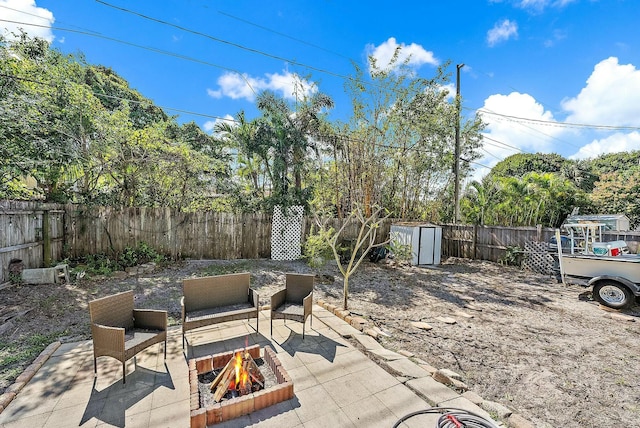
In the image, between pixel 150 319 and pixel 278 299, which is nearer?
pixel 150 319

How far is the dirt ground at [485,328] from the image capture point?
106 inches

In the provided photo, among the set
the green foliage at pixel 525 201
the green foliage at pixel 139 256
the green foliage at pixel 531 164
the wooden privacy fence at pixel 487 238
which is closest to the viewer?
the green foliage at pixel 139 256

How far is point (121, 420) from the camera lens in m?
2.11

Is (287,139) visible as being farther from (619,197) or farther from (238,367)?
(619,197)

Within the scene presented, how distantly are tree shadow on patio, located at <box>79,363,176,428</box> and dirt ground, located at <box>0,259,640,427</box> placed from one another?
992mm

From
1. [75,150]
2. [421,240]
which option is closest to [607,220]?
[421,240]

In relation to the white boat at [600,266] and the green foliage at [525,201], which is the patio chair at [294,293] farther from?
the green foliage at [525,201]

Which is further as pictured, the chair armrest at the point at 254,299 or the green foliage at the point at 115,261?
the green foliage at the point at 115,261

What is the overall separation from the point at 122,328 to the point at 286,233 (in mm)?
6687

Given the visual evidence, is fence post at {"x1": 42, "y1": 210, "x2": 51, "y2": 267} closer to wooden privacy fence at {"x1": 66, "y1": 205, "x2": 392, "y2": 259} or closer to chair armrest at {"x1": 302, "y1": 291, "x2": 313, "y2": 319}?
wooden privacy fence at {"x1": 66, "y1": 205, "x2": 392, "y2": 259}

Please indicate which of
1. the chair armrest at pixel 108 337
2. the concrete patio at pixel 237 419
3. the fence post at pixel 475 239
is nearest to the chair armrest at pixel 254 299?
the concrete patio at pixel 237 419

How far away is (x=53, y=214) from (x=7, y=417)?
237 inches

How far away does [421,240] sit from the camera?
9.32 meters

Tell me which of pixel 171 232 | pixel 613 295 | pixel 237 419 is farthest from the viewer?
pixel 171 232
